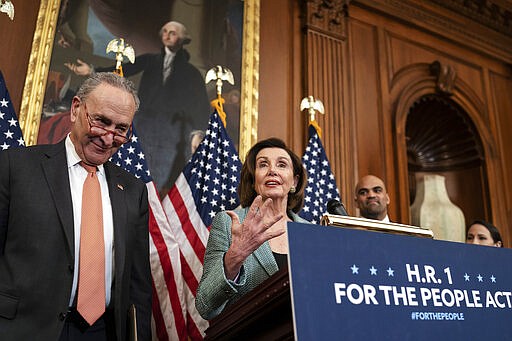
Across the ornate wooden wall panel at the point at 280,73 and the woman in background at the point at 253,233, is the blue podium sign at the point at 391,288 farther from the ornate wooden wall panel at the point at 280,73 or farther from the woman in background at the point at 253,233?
the ornate wooden wall panel at the point at 280,73

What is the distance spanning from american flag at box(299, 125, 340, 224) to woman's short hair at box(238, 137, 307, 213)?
1.35 m

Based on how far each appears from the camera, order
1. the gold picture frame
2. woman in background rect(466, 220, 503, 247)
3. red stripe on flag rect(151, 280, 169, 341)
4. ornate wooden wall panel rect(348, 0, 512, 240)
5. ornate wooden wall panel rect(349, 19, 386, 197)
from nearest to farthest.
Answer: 1. red stripe on flag rect(151, 280, 169, 341)
2. the gold picture frame
3. woman in background rect(466, 220, 503, 247)
4. ornate wooden wall panel rect(349, 19, 386, 197)
5. ornate wooden wall panel rect(348, 0, 512, 240)

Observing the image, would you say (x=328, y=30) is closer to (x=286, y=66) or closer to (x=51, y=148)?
(x=286, y=66)

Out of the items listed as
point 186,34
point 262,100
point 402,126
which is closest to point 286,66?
point 262,100

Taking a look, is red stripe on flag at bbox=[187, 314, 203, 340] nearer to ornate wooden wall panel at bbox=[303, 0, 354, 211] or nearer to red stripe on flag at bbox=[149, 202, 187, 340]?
red stripe on flag at bbox=[149, 202, 187, 340]

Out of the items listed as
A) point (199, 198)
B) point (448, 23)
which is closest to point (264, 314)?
point (199, 198)

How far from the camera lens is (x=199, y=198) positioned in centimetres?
353

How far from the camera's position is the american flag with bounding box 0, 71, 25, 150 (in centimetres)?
298

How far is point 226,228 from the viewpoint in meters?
2.04

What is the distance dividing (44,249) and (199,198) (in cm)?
190

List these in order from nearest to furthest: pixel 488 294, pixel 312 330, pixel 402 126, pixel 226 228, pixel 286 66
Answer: pixel 312 330 → pixel 488 294 → pixel 226 228 → pixel 286 66 → pixel 402 126

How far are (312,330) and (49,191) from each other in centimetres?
112

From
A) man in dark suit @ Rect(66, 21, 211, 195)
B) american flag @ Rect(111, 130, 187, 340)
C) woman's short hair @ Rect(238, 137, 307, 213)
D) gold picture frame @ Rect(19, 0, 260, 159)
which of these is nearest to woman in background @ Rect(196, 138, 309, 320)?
woman's short hair @ Rect(238, 137, 307, 213)

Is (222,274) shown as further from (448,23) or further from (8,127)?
(448,23)
